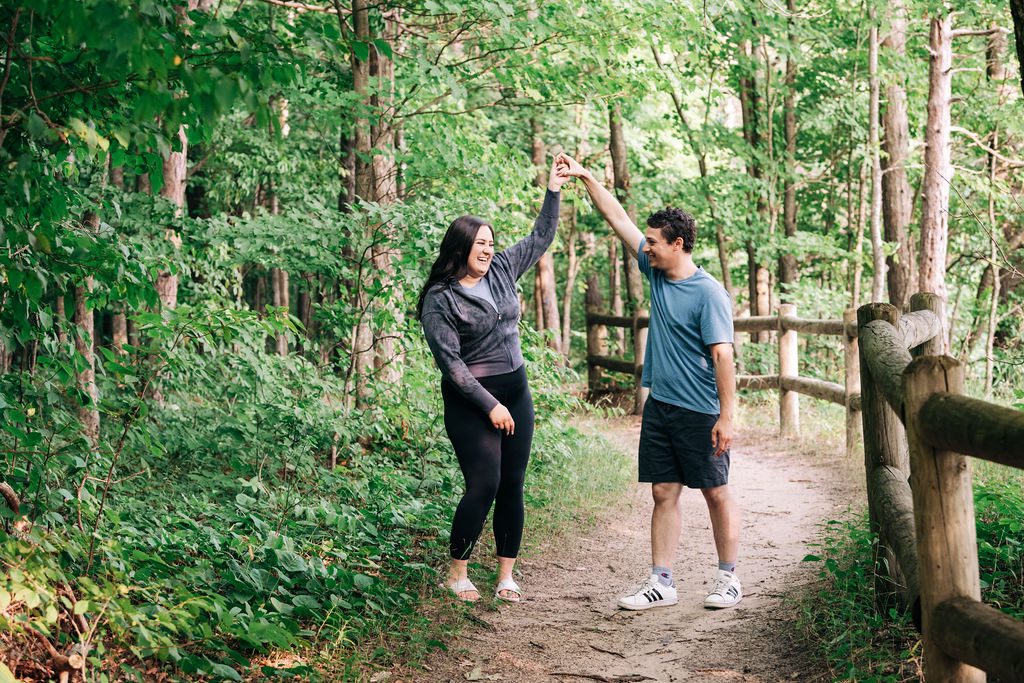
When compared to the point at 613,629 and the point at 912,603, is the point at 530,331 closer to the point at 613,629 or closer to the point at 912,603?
the point at 613,629

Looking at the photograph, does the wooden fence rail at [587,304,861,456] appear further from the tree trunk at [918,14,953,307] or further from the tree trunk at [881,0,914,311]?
the tree trunk at [881,0,914,311]

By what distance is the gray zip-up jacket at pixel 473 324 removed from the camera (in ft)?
15.4

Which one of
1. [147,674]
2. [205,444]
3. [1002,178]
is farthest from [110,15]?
[1002,178]

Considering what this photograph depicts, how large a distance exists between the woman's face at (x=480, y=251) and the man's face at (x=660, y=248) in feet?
2.71

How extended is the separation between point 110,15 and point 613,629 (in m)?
3.73

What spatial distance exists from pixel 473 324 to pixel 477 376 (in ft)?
0.90

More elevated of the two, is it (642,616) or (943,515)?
(943,515)

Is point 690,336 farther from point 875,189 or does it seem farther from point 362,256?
point 875,189

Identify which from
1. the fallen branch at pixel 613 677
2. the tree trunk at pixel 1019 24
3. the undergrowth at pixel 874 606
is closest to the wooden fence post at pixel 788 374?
the undergrowth at pixel 874 606

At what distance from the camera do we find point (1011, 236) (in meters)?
14.7

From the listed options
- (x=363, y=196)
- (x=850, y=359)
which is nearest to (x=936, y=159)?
(x=850, y=359)

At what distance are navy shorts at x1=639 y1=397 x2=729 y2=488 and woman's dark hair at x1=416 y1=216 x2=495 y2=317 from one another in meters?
1.27

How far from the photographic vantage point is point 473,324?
4828mm

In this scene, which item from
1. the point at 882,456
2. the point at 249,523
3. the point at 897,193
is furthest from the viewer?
the point at 897,193
